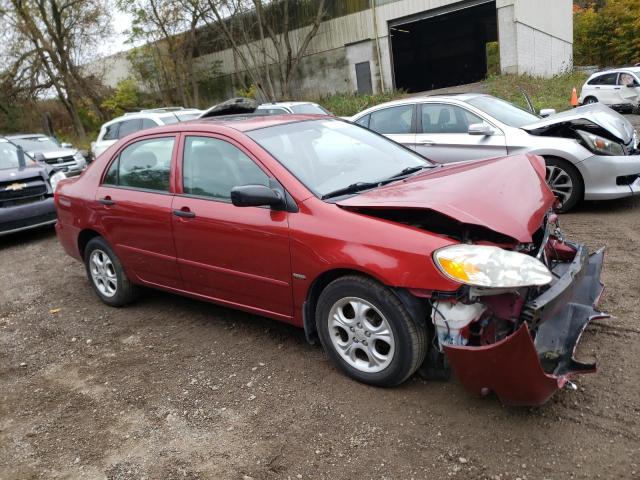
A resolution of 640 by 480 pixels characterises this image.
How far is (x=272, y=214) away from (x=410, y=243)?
102 cm

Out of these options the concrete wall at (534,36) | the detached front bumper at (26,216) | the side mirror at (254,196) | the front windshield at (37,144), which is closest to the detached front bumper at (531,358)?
the side mirror at (254,196)

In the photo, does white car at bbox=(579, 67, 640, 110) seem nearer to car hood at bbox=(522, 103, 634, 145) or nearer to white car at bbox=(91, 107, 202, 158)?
car hood at bbox=(522, 103, 634, 145)

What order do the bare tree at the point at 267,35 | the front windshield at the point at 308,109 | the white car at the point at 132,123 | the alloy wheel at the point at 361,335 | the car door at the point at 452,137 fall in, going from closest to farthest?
the alloy wheel at the point at 361,335, the car door at the point at 452,137, the white car at the point at 132,123, the front windshield at the point at 308,109, the bare tree at the point at 267,35

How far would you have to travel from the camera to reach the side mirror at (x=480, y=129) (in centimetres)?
655

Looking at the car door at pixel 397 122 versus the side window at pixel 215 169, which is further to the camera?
the car door at pixel 397 122

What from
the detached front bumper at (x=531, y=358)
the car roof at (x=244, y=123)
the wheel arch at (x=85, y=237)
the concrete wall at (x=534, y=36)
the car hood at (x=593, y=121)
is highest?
the concrete wall at (x=534, y=36)

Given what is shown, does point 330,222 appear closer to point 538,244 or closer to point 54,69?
point 538,244

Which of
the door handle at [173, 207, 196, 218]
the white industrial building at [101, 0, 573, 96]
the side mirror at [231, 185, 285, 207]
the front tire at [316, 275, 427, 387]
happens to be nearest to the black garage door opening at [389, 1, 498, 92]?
the white industrial building at [101, 0, 573, 96]

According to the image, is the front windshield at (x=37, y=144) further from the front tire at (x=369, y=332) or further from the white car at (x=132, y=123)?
the front tire at (x=369, y=332)

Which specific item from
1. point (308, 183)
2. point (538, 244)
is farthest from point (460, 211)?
point (308, 183)

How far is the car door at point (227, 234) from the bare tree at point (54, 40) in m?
26.7

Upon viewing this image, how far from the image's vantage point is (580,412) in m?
2.87

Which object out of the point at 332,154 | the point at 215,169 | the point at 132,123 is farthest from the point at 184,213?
the point at 132,123

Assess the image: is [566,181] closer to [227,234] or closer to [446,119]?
[446,119]
